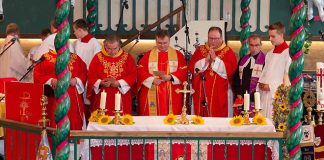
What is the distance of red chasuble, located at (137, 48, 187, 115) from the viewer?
38.4 ft

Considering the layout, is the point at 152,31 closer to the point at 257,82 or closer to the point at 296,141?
the point at 257,82

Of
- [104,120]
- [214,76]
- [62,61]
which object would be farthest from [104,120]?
[214,76]

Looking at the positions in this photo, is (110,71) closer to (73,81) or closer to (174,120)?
(73,81)

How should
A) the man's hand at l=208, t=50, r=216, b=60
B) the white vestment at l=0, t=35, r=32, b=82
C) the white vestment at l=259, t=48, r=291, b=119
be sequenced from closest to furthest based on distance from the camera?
the white vestment at l=259, t=48, r=291, b=119 → the man's hand at l=208, t=50, r=216, b=60 → the white vestment at l=0, t=35, r=32, b=82

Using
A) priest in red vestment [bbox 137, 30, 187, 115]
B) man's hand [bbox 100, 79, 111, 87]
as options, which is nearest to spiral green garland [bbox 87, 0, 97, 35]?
priest in red vestment [bbox 137, 30, 187, 115]

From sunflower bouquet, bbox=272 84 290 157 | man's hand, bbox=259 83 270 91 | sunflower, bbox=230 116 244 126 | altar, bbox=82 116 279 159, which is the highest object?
man's hand, bbox=259 83 270 91

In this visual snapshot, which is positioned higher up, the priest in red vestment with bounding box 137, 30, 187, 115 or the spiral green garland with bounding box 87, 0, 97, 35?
the spiral green garland with bounding box 87, 0, 97, 35

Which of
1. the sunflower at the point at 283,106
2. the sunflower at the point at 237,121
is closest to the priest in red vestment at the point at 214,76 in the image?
the sunflower at the point at 237,121

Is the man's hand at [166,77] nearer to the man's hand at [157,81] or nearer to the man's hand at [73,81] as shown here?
the man's hand at [157,81]

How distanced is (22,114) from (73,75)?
2.30 meters

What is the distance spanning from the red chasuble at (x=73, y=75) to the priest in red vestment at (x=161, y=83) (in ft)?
2.88

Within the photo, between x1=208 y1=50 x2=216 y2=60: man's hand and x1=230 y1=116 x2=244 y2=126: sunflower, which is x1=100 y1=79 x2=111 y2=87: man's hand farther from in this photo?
x1=230 y1=116 x2=244 y2=126: sunflower

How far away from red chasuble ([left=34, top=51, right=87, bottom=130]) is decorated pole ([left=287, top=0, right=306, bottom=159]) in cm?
427

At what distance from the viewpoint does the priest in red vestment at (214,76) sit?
1177cm
